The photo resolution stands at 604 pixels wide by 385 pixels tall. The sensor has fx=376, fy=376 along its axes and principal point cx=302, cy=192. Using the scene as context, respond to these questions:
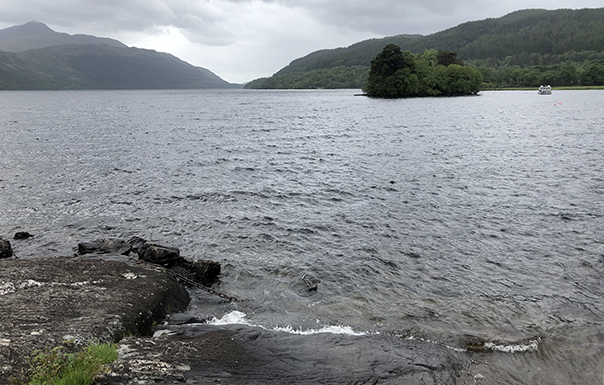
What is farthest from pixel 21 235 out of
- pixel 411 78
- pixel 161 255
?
pixel 411 78

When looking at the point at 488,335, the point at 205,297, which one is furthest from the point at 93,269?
the point at 488,335

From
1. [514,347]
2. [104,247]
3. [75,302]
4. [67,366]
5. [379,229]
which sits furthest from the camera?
[379,229]

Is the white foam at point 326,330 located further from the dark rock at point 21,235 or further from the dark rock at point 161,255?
the dark rock at point 21,235

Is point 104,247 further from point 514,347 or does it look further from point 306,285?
point 514,347

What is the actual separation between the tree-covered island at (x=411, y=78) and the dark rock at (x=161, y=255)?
175m

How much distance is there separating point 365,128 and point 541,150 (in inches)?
1239

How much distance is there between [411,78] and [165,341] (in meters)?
184

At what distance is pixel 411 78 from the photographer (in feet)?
576

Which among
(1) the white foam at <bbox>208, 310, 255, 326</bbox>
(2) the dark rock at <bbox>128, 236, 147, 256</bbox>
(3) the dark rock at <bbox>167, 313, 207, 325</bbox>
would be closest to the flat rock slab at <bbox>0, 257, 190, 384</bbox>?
(3) the dark rock at <bbox>167, 313, 207, 325</bbox>

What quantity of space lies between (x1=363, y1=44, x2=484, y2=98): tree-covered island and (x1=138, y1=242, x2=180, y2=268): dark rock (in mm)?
175219

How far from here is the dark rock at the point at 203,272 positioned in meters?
14.9

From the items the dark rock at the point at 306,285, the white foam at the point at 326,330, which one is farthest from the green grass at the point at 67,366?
the dark rock at the point at 306,285

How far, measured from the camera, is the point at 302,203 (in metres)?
26.0

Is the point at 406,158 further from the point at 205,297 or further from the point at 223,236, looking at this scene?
the point at 205,297
